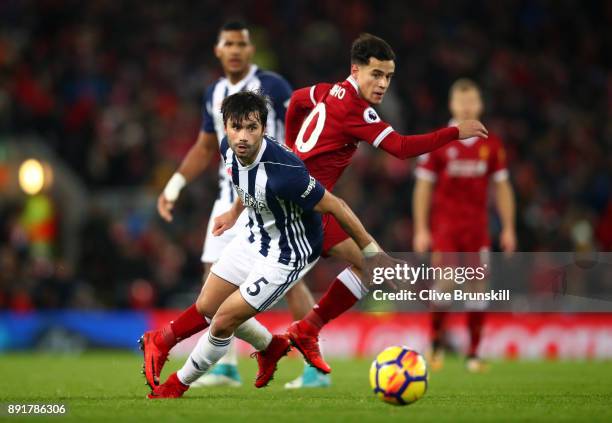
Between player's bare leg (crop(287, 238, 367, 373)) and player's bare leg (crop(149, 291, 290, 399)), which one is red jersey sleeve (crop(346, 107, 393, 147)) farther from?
player's bare leg (crop(149, 291, 290, 399))

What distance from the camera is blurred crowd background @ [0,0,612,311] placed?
15.0 meters

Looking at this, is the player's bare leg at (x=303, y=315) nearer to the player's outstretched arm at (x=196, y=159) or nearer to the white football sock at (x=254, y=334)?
the white football sock at (x=254, y=334)

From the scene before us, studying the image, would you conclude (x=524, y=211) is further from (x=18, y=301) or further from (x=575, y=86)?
(x=18, y=301)

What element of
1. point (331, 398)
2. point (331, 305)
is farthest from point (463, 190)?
point (331, 398)

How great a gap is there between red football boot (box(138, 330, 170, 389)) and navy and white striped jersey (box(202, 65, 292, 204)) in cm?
158

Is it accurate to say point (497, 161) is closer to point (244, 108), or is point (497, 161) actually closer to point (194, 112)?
point (244, 108)

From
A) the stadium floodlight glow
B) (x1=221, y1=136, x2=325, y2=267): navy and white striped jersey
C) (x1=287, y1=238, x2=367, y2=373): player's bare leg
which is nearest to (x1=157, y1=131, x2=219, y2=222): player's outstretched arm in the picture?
(x1=287, y1=238, x2=367, y2=373): player's bare leg

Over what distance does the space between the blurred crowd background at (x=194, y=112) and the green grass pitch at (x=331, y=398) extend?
4.77 metres

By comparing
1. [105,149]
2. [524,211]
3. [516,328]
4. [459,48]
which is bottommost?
[516,328]

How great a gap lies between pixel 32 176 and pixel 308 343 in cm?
978

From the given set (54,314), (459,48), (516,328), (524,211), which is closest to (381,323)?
(516,328)

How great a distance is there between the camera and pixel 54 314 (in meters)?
14.2

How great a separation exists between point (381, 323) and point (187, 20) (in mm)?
8002

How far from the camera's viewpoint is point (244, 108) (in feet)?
21.0
